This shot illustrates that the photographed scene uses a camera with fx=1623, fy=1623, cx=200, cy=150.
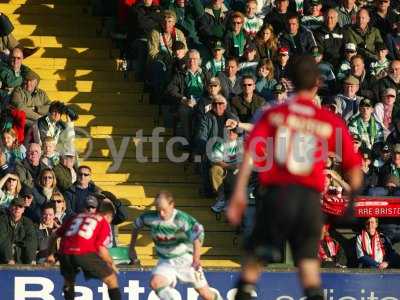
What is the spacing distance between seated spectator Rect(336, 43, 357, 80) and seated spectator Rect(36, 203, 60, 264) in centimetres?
532

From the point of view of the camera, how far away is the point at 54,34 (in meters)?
25.0

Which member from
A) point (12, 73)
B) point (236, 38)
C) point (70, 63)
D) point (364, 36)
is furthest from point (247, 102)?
point (70, 63)

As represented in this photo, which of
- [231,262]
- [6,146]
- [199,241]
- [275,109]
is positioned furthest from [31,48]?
[275,109]

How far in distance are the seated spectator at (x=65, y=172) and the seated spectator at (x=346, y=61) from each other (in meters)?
4.38

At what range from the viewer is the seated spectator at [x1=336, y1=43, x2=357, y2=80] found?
77.3ft

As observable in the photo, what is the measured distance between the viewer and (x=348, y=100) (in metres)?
22.8

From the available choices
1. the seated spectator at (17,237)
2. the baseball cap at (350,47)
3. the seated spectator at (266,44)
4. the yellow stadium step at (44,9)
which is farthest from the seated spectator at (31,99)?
the baseball cap at (350,47)

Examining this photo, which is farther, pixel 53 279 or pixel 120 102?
pixel 120 102

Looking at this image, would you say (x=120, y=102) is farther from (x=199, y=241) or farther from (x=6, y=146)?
(x=199, y=241)

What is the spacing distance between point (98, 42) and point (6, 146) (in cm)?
425

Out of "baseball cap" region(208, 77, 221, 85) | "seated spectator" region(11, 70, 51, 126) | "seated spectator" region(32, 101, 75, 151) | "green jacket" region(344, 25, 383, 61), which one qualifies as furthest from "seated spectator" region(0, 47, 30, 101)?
"green jacket" region(344, 25, 383, 61)

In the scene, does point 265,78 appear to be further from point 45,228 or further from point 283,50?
point 45,228

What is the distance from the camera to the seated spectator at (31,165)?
20.9 metres

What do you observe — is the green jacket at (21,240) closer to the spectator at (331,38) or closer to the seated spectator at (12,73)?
the seated spectator at (12,73)
